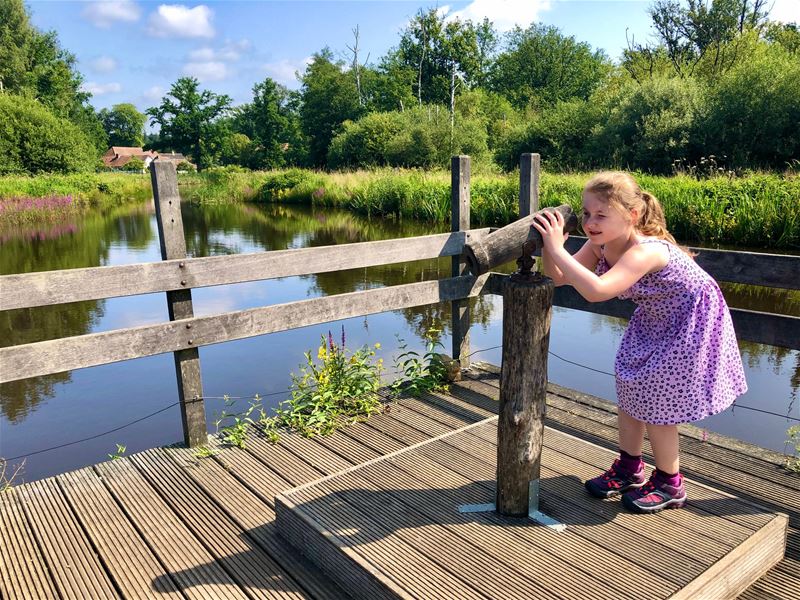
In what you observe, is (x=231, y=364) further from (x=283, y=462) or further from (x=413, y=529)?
(x=413, y=529)

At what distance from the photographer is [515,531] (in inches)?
87.1

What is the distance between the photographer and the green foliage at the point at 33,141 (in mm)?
31266

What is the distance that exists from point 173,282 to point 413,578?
2058 millimetres

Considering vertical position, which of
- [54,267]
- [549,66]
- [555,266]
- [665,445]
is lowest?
[54,267]

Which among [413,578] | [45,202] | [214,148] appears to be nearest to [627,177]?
[413,578]

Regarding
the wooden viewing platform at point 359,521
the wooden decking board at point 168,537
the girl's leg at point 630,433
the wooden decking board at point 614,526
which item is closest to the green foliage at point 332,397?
the wooden viewing platform at point 359,521

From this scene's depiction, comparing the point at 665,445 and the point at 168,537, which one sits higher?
the point at 665,445

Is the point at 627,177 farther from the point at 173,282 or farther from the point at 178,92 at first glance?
the point at 178,92

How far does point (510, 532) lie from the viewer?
220 cm

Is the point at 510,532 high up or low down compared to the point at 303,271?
down

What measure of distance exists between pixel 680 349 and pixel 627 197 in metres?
0.62

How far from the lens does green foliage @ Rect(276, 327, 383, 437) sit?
3814mm

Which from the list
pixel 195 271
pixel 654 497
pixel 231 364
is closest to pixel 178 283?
pixel 195 271

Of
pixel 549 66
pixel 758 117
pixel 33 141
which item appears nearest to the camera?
pixel 758 117
